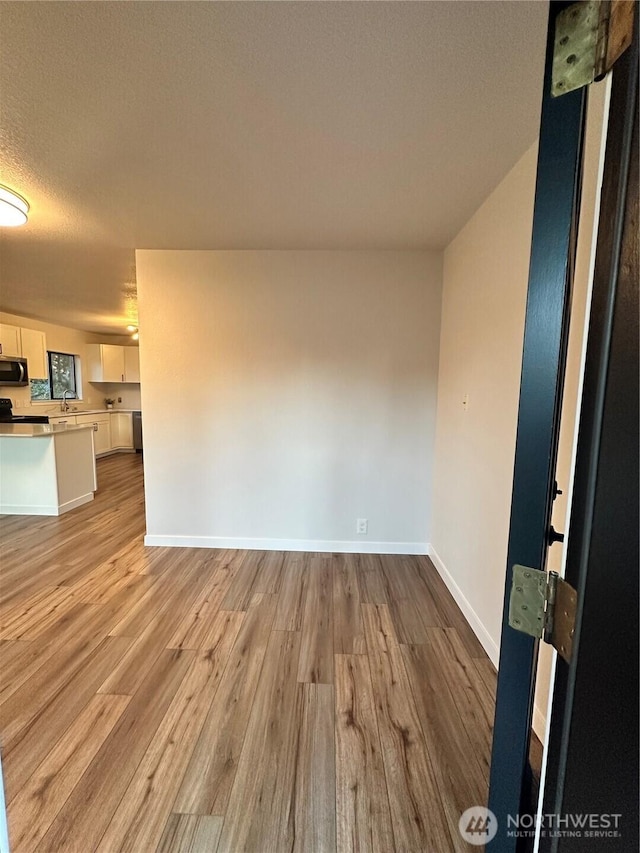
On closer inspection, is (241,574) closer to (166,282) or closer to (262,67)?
(166,282)

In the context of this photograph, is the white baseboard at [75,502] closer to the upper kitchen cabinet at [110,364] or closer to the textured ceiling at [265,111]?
the textured ceiling at [265,111]

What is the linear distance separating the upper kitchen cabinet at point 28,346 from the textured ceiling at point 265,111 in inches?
140

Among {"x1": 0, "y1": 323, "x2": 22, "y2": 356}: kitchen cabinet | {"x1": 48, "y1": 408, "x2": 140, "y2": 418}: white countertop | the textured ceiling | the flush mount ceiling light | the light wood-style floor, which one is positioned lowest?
the light wood-style floor

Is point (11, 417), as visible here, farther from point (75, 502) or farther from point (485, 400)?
point (485, 400)

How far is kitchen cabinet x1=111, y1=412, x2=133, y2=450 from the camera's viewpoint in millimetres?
7004

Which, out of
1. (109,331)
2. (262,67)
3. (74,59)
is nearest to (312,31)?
(262,67)

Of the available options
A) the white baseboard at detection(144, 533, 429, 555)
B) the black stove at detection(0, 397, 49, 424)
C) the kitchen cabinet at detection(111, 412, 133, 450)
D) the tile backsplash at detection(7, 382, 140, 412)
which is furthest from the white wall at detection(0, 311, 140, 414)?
the white baseboard at detection(144, 533, 429, 555)

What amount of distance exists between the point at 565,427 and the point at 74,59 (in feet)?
6.55

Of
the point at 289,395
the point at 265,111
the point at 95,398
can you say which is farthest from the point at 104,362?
the point at 265,111

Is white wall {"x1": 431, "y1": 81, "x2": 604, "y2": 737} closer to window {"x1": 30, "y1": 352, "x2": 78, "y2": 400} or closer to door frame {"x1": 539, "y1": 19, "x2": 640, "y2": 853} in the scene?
door frame {"x1": 539, "y1": 19, "x2": 640, "y2": 853}

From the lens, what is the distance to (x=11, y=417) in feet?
14.5

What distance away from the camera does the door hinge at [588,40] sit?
0.45 m

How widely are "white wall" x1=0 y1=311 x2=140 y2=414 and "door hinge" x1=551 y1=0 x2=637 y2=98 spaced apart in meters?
6.71

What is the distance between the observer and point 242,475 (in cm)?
294
